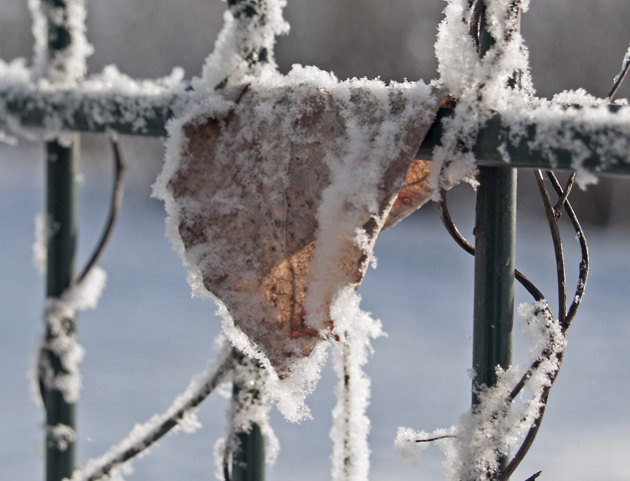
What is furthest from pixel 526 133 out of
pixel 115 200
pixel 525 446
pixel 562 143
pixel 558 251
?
pixel 115 200

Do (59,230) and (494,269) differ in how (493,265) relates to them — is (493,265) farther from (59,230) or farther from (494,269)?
(59,230)

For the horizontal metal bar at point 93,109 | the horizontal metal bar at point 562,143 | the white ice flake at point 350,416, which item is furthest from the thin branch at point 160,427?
the horizontal metal bar at point 562,143

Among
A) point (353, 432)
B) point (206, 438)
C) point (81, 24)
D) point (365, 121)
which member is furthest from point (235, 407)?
point (206, 438)

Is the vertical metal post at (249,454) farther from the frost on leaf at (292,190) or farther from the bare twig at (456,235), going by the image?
the bare twig at (456,235)

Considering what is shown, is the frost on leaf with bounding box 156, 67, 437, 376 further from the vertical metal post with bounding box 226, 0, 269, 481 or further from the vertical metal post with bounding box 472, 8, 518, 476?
the vertical metal post with bounding box 226, 0, 269, 481

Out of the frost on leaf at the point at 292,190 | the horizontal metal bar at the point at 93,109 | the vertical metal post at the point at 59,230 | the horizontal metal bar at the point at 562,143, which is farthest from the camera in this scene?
the vertical metal post at the point at 59,230

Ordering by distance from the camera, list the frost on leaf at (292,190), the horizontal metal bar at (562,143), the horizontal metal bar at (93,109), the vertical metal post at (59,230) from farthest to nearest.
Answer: the vertical metal post at (59,230) → the horizontal metal bar at (93,109) → the frost on leaf at (292,190) → the horizontal metal bar at (562,143)
